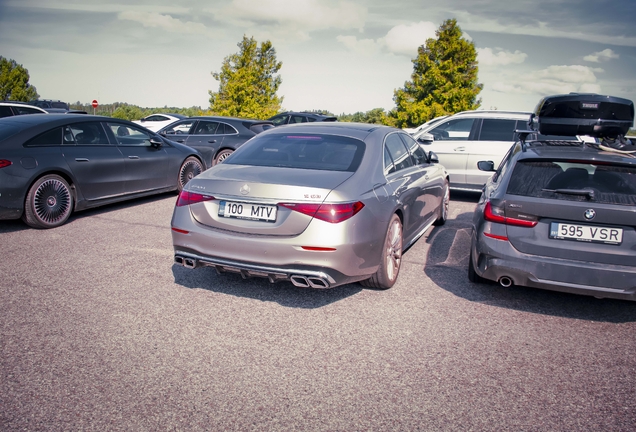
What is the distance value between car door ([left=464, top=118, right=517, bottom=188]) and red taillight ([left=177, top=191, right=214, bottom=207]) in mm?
7244

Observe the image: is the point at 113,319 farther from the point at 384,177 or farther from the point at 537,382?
the point at 537,382

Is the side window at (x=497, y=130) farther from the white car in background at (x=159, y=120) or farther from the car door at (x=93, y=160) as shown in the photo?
the white car in background at (x=159, y=120)

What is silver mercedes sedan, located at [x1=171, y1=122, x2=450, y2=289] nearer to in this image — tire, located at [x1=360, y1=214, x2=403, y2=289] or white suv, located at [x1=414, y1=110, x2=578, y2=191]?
tire, located at [x1=360, y1=214, x2=403, y2=289]

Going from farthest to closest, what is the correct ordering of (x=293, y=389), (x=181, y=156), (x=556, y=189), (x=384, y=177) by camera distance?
1. (x=181, y=156)
2. (x=384, y=177)
3. (x=556, y=189)
4. (x=293, y=389)

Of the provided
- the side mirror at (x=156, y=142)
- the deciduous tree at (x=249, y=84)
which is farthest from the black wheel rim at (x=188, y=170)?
the deciduous tree at (x=249, y=84)

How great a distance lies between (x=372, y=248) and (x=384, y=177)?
83 centimetres

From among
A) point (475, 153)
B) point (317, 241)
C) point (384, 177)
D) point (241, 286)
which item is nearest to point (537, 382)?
point (317, 241)

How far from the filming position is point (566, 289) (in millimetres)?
4211

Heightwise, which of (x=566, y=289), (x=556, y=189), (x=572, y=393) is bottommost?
(x=572, y=393)

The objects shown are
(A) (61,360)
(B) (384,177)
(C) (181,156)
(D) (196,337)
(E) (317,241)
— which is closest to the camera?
(A) (61,360)

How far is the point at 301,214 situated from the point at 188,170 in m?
6.78

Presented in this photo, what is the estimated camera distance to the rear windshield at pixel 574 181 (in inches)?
164

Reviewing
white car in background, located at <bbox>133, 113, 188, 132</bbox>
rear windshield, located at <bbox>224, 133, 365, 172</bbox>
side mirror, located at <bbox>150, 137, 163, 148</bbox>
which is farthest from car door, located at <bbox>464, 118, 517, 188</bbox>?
white car in background, located at <bbox>133, 113, 188, 132</bbox>

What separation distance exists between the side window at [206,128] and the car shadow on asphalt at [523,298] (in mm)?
8446
